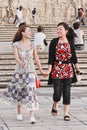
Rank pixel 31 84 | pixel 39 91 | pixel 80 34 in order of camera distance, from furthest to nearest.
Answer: pixel 80 34, pixel 39 91, pixel 31 84

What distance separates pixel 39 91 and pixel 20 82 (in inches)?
168

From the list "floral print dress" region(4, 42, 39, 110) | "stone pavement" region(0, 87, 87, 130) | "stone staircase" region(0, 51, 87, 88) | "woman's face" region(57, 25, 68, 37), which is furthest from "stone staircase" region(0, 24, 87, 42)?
"floral print dress" region(4, 42, 39, 110)

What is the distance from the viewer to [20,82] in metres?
9.19

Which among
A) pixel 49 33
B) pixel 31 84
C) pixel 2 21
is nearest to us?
pixel 31 84

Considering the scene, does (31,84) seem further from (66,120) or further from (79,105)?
(79,105)

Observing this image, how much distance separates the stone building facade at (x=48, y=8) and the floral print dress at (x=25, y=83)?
28.2m

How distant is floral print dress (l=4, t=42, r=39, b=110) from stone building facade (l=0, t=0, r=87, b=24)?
28155mm

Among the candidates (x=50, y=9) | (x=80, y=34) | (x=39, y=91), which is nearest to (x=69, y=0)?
(x=50, y=9)

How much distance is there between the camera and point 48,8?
3819 cm

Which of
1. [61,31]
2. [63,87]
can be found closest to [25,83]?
[63,87]

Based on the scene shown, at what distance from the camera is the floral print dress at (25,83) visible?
29.6ft

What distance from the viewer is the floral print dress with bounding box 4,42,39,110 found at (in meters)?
9.02

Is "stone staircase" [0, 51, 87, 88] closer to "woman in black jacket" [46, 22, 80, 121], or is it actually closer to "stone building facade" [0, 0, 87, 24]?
"woman in black jacket" [46, 22, 80, 121]

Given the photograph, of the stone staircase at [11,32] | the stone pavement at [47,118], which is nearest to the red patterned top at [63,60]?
the stone pavement at [47,118]
